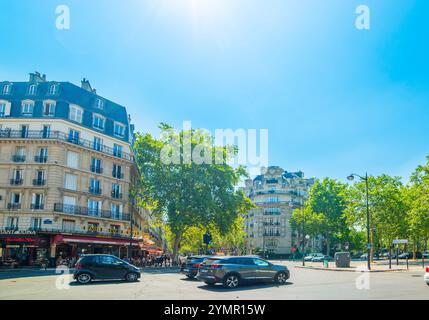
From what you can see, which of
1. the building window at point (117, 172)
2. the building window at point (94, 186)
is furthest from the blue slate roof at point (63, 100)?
the building window at point (94, 186)

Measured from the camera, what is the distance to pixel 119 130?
4825 cm

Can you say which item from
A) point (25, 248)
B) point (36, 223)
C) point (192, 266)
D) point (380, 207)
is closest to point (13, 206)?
point (36, 223)

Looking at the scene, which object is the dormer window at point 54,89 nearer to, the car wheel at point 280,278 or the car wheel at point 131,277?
the car wheel at point 131,277

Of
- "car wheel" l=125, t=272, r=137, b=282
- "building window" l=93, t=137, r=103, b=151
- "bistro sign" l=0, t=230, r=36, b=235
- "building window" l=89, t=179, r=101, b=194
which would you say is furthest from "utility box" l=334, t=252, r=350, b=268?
"bistro sign" l=0, t=230, r=36, b=235

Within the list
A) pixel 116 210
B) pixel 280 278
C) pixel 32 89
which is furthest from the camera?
pixel 116 210

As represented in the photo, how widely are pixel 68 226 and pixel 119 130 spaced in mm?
14148

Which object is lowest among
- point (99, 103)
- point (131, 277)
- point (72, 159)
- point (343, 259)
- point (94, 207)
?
point (343, 259)

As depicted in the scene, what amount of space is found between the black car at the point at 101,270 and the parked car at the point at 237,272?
4.50 m

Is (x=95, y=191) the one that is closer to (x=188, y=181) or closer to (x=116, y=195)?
(x=116, y=195)

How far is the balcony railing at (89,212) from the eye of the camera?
38.8 m

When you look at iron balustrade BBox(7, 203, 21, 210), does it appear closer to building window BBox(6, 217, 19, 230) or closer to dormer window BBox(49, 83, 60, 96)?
building window BBox(6, 217, 19, 230)

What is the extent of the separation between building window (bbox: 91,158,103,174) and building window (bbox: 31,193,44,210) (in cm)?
646

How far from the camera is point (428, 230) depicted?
47.1 metres
